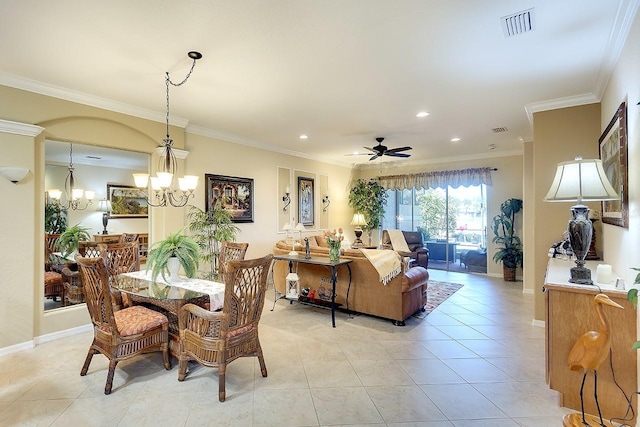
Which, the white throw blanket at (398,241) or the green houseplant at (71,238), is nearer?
the green houseplant at (71,238)

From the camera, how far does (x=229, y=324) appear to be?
240 centimetres

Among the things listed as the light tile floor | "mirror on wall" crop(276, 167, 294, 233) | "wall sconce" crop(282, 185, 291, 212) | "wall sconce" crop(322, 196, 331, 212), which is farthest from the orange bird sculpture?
"wall sconce" crop(322, 196, 331, 212)

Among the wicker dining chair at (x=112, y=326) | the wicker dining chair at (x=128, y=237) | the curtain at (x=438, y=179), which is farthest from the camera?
the curtain at (x=438, y=179)

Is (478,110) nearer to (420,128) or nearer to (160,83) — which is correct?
(420,128)

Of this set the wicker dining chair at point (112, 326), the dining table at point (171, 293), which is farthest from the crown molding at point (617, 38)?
the wicker dining chair at point (112, 326)

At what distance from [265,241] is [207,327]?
12.2ft

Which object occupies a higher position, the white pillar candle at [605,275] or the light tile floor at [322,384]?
the white pillar candle at [605,275]

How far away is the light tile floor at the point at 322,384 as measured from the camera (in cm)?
215

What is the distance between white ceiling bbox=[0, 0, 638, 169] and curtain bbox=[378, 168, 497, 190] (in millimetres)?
2774

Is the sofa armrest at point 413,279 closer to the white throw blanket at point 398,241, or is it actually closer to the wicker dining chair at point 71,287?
Answer: the white throw blanket at point 398,241

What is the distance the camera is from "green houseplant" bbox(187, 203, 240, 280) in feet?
15.6

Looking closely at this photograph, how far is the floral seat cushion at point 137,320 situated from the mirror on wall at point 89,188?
1.40 meters

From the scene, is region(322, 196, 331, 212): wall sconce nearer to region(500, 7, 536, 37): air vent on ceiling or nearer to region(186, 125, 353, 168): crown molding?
region(186, 125, 353, 168): crown molding

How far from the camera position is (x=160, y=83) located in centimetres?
328
